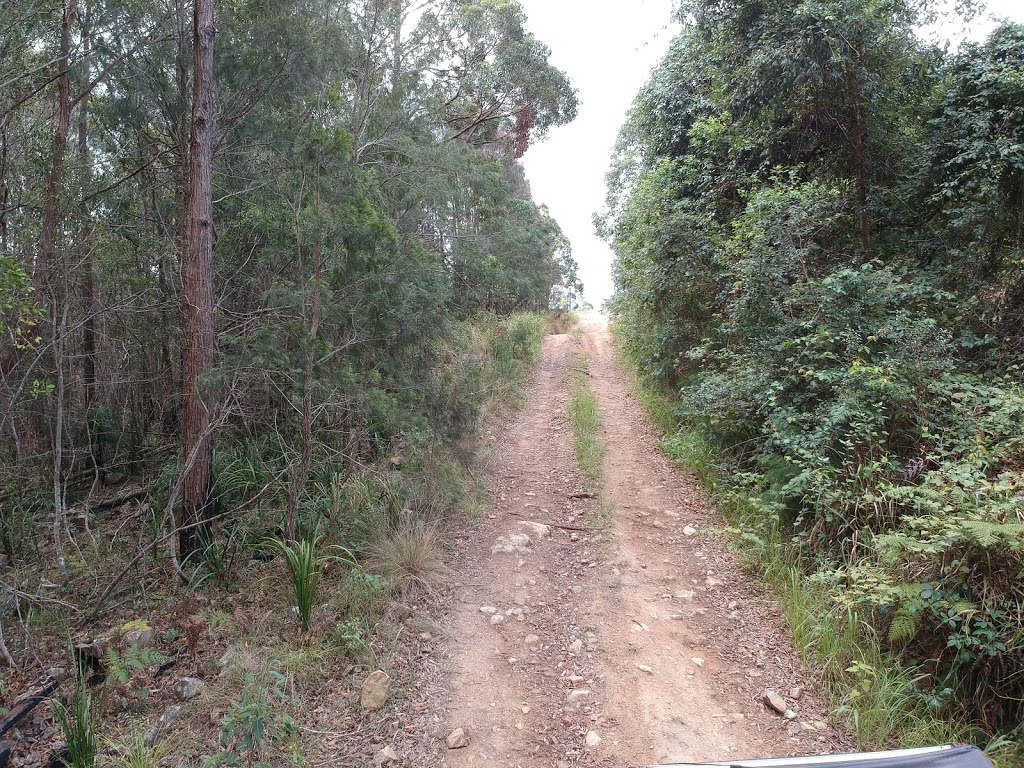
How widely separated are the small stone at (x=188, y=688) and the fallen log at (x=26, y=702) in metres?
0.99

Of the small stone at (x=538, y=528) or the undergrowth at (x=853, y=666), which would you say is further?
the small stone at (x=538, y=528)

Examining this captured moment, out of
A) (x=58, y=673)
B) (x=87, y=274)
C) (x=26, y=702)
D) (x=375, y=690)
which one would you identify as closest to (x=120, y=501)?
(x=87, y=274)

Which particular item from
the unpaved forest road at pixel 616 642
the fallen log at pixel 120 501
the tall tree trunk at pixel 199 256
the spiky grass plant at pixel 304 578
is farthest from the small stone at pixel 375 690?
the fallen log at pixel 120 501

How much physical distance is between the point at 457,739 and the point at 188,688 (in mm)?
1936

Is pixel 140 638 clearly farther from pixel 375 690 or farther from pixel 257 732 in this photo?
pixel 257 732

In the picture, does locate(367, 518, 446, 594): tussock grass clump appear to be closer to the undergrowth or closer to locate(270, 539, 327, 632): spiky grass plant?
locate(270, 539, 327, 632): spiky grass plant

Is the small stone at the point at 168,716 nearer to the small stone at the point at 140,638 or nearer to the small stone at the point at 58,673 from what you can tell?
the small stone at the point at 140,638

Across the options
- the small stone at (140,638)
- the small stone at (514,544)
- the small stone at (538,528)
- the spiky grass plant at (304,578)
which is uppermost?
the spiky grass plant at (304,578)

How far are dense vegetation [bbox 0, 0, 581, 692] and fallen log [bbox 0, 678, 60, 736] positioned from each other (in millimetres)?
289

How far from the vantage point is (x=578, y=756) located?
3.19m

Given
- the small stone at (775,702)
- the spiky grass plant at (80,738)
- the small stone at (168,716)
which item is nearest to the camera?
the spiky grass plant at (80,738)

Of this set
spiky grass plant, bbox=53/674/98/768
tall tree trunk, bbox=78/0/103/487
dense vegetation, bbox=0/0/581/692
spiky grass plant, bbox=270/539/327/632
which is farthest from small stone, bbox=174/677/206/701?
tall tree trunk, bbox=78/0/103/487

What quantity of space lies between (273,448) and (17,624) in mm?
2514

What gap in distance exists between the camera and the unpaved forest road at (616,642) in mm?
3270
